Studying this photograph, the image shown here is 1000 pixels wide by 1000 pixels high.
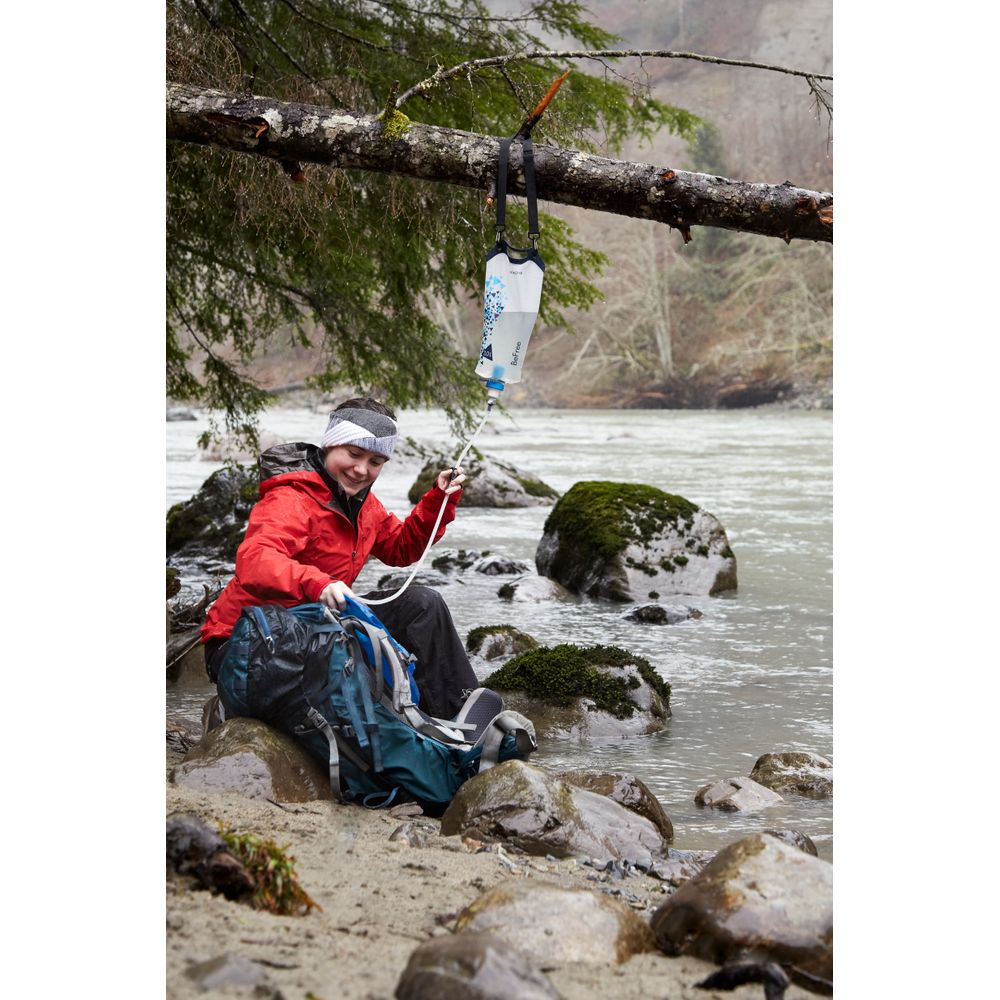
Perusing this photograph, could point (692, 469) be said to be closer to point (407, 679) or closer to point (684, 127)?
point (684, 127)

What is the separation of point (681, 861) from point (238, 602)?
1.33m

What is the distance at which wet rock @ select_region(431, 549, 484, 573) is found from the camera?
818 cm

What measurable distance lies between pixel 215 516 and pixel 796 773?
576 cm

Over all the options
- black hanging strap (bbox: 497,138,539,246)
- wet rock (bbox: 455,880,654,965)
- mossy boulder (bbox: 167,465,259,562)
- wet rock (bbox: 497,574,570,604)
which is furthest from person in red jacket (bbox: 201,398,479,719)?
mossy boulder (bbox: 167,465,259,562)

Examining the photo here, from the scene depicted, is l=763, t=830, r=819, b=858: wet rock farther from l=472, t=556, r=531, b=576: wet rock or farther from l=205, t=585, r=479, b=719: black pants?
l=472, t=556, r=531, b=576: wet rock

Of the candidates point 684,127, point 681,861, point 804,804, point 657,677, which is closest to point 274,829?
point 681,861

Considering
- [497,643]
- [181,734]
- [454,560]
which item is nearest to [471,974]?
[181,734]

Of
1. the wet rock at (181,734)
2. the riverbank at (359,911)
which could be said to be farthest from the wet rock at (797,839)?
the wet rock at (181,734)

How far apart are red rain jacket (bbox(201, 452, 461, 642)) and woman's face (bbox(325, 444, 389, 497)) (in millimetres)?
53

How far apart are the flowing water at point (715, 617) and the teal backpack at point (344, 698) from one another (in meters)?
0.75

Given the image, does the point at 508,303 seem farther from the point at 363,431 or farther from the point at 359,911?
the point at 359,911

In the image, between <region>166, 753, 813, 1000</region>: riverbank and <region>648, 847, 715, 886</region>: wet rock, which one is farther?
<region>648, 847, 715, 886</region>: wet rock

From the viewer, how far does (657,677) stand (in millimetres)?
4703

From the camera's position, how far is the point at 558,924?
6.53 feet
